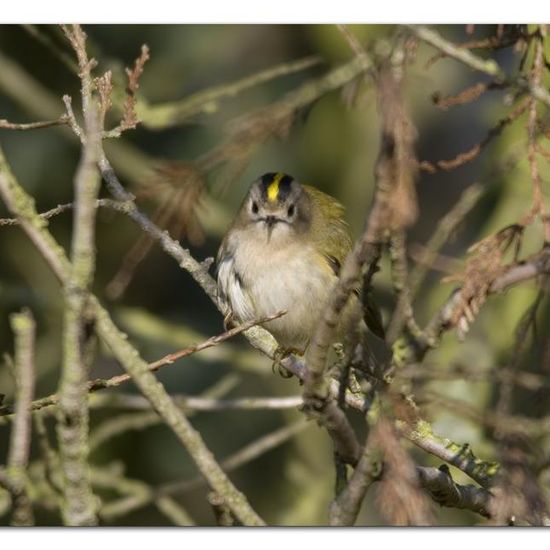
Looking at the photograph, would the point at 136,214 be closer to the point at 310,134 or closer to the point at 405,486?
the point at 405,486

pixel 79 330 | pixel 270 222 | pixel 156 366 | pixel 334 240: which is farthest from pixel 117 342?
pixel 334 240

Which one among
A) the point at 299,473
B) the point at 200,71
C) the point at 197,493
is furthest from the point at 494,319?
the point at 200,71

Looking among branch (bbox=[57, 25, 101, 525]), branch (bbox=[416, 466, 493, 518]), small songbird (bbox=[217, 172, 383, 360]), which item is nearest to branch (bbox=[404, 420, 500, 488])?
branch (bbox=[416, 466, 493, 518])

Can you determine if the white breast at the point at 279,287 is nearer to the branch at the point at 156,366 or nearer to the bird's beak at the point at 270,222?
the bird's beak at the point at 270,222

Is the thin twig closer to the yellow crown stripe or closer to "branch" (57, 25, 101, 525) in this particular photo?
"branch" (57, 25, 101, 525)

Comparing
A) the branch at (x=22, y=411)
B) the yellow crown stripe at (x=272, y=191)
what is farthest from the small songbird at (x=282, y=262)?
the branch at (x=22, y=411)

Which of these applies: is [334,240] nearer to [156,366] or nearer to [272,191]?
[272,191]

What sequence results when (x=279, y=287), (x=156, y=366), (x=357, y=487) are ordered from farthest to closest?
(x=279, y=287)
(x=156, y=366)
(x=357, y=487)
